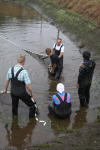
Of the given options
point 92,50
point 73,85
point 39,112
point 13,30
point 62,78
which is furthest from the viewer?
point 13,30

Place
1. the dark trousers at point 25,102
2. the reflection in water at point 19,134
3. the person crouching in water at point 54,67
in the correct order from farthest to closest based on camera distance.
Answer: the person crouching in water at point 54,67 < the dark trousers at point 25,102 < the reflection in water at point 19,134

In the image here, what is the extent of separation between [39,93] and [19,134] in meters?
2.63

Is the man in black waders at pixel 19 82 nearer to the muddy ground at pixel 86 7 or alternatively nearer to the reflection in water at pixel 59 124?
the reflection in water at pixel 59 124

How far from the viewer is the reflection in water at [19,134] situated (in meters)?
6.14

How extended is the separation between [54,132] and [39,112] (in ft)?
3.83

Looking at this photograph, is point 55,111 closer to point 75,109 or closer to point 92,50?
point 75,109

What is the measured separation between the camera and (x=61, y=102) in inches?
263

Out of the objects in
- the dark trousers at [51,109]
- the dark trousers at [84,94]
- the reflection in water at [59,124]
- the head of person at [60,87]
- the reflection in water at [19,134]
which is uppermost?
the head of person at [60,87]

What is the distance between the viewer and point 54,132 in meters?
6.56

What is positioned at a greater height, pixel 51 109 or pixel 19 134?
pixel 51 109

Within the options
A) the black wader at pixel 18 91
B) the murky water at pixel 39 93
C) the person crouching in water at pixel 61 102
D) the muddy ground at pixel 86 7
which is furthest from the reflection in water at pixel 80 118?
the muddy ground at pixel 86 7

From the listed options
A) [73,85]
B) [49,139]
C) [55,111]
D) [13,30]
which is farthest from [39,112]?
[13,30]

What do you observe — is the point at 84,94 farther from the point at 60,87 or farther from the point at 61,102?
the point at 60,87

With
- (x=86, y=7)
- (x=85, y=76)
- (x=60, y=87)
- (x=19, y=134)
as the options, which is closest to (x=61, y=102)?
(x=60, y=87)
